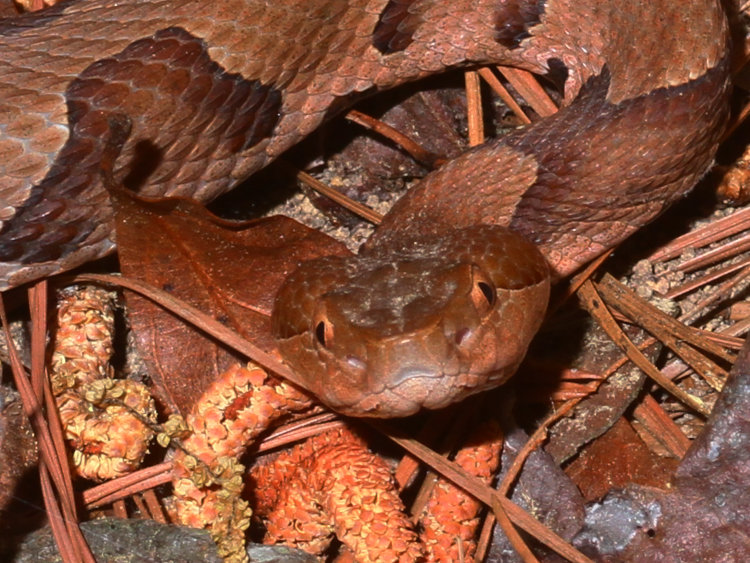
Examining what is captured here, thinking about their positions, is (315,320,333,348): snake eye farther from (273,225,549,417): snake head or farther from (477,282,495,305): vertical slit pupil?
(477,282,495,305): vertical slit pupil

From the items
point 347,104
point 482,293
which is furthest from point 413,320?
point 347,104

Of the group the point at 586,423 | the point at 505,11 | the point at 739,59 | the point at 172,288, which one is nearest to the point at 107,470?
the point at 172,288

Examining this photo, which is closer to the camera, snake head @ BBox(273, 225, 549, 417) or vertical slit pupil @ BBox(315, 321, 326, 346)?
snake head @ BBox(273, 225, 549, 417)

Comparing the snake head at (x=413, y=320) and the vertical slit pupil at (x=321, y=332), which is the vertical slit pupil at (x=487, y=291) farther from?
the vertical slit pupil at (x=321, y=332)

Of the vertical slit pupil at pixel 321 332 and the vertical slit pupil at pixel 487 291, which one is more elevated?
the vertical slit pupil at pixel 487 291

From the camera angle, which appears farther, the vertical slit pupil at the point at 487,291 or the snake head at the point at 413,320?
the vertical slit pupil at the point at 487,291

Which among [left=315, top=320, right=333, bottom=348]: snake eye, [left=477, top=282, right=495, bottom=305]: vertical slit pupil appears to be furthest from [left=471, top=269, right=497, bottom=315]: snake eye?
[left=315, top=320, right=333, bottom=348]: snake eye

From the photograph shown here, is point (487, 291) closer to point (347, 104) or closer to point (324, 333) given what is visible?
point (324, 333)

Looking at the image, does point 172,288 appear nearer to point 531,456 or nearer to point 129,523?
point 129,523

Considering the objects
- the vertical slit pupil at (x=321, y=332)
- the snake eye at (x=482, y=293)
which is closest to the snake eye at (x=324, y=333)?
the vertical slit pupil at (x=321, y=332)
